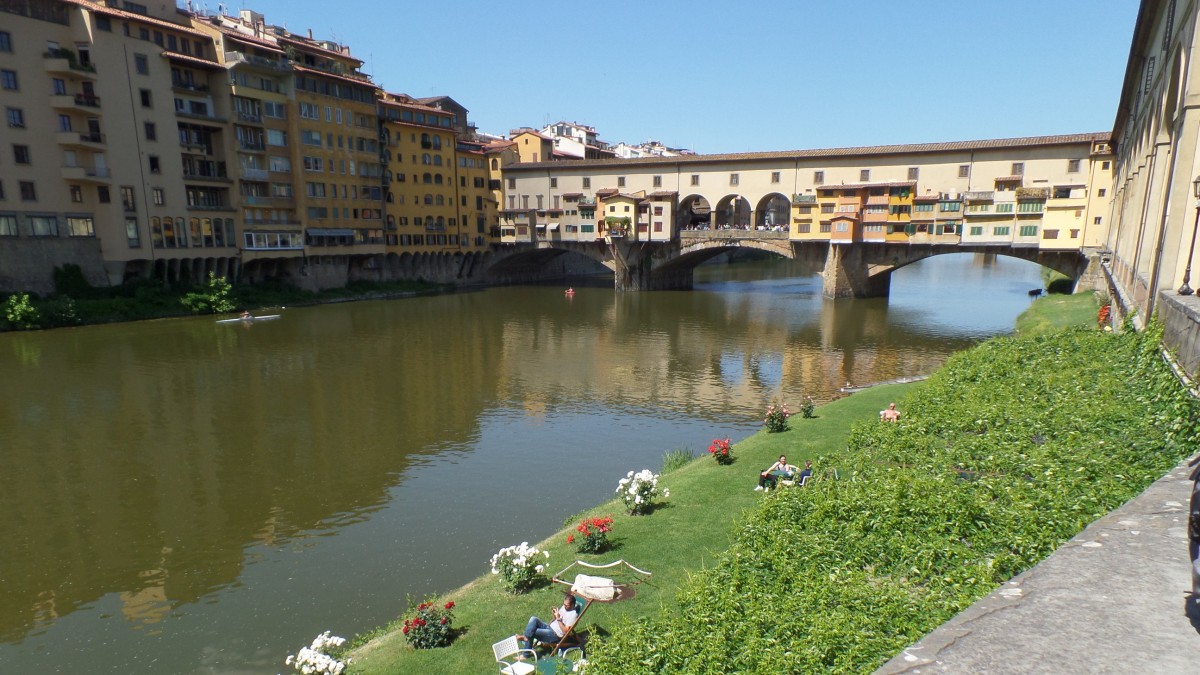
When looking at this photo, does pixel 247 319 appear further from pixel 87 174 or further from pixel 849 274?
pixel 849 274

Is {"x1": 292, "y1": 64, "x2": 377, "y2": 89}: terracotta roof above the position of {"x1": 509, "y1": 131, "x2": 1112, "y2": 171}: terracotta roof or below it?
above

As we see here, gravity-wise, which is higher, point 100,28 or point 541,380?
point 100,28

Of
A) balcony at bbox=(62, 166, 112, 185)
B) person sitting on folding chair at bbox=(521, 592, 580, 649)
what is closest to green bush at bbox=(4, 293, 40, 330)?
balcony at bbox=(62, 166, 112, 185)

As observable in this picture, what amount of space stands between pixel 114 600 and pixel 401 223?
201ft

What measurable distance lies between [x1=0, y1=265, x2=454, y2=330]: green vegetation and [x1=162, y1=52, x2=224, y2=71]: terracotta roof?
1746 cm

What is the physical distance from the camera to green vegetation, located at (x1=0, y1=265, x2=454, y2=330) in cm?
4559

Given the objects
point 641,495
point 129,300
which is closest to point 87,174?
point 129,300

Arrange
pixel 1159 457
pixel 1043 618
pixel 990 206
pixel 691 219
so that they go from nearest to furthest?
pixel 1043 618
pixel 1159 457
pixel 990 206
pixel 691 219

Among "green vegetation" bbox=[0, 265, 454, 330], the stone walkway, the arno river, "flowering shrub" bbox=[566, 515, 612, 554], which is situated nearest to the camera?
the stone walkway

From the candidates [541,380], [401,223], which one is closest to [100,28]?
[401,223]

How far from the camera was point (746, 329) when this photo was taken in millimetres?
50438

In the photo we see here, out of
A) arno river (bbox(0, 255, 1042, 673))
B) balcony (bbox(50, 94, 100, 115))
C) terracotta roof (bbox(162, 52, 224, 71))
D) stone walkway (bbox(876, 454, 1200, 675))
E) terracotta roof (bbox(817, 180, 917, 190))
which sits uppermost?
terracotta roof (bbox(162, 52, 224, 71))

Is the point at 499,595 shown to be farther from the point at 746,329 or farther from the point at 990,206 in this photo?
the point at 990,206

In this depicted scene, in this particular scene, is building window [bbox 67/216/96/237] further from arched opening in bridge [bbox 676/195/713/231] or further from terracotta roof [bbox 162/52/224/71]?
arched opening in bridge [bbox 676/195/713/231]
